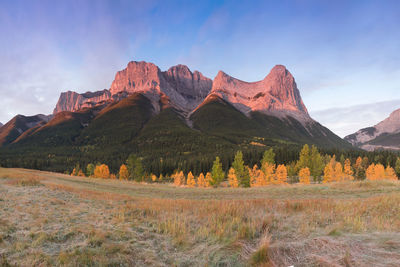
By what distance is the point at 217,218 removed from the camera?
7.65 metres

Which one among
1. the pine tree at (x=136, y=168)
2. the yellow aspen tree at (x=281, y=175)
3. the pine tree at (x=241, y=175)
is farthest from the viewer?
the pine tree at (x=136, y=168)

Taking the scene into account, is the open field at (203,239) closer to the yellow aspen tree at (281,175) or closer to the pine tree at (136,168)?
the yellow aspen tree at (281,175)

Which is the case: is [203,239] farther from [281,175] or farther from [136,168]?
[136,168]

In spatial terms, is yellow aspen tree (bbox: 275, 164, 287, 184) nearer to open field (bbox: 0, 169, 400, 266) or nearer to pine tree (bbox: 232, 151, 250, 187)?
pine tree (bbox: 232, 151, 250, 187)

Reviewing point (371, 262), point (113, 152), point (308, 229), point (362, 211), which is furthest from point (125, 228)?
point (113, 152)

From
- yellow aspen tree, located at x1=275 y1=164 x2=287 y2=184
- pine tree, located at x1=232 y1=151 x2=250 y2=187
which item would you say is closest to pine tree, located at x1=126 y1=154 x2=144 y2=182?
pine tree, located at x1=232 y1=151 x2=250 y2=187

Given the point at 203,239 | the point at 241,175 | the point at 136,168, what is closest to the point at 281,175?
the point at 241,175

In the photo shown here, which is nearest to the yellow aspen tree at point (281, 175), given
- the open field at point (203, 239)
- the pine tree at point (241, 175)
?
the pine tree at point (241, 175)

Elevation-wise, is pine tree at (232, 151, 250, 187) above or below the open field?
below

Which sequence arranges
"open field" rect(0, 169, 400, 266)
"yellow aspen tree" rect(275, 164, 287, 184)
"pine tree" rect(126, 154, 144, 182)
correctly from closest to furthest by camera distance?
"open field" rect(0, 169, 400, 266) → "yellow aspen tree" rect(275, 164, 287, 184) → "pine tree" rect(126, 154, 144, 182)

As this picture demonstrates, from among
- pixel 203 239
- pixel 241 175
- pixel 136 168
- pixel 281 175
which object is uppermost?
pixel 203 239

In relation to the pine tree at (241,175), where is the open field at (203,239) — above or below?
above

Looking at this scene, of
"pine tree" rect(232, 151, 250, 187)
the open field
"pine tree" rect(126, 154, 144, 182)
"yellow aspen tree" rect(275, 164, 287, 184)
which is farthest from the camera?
"pine tree" rect(126, 154, 144, 182)

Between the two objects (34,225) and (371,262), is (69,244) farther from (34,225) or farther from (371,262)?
(371,262)
